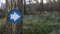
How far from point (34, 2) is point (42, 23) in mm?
731

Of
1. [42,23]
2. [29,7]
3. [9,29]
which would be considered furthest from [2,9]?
[9,29]

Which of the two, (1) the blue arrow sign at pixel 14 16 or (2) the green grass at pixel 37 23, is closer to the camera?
(1) the blue arrow sign at pixel 14 16

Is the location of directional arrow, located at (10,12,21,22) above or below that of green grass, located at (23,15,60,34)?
above

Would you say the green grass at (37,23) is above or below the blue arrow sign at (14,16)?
below

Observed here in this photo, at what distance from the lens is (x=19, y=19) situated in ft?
8.80

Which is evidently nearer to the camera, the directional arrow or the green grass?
the directional arrow

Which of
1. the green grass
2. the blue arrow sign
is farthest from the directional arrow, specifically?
the green grass

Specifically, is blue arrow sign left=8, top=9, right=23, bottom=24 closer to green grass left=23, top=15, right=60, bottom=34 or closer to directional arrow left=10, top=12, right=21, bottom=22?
directional arrow left=10, top=12, right=21, bottom=22

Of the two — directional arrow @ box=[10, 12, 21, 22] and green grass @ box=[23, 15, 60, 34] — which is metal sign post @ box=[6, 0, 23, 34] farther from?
green grass @ box=[23, 15, 60, 34]

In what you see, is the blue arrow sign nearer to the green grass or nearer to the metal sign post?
the metal sign post

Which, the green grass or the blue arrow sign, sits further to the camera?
the green grass

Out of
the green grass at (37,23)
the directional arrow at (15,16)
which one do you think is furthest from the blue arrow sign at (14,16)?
the green grass at (37,23)

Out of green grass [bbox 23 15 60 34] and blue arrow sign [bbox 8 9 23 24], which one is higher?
blue arrow sign [bbox 8 9 23 24]

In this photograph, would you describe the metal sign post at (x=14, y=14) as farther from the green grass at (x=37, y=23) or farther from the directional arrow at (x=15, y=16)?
the green grass at (x=37, y=23)
